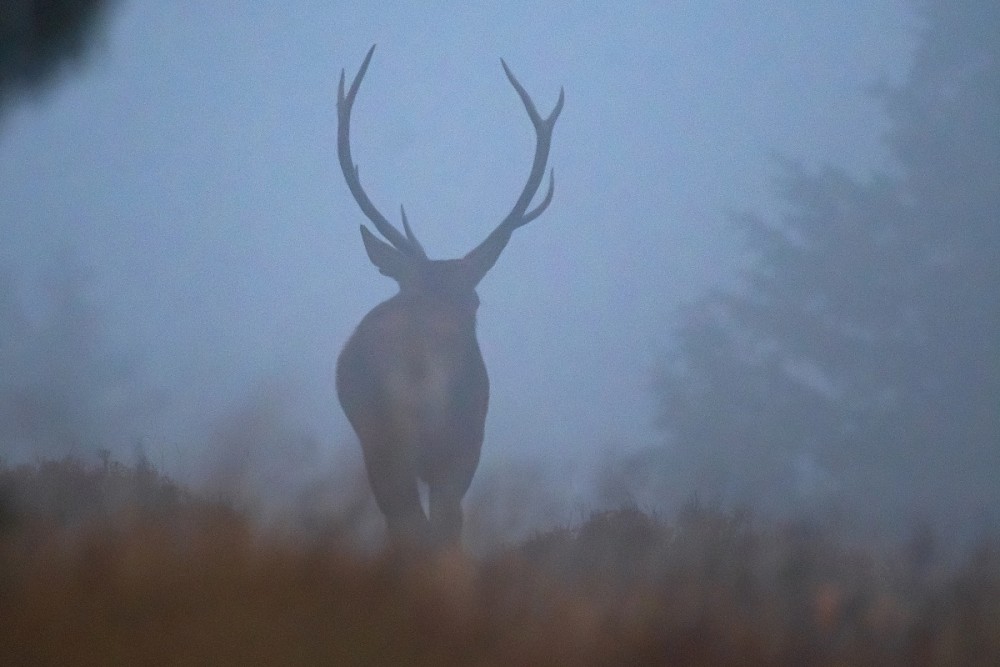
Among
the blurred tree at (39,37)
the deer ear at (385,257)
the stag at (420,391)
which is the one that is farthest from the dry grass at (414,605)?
the deer ear at (385,257)

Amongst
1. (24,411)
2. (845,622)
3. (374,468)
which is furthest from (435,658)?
→ (374,468)

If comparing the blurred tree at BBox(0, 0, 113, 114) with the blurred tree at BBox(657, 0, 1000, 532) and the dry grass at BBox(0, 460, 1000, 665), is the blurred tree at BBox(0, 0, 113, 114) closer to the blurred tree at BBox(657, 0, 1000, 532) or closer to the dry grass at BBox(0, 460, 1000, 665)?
the dry grass at BBox(0, 460, 1000, 665)

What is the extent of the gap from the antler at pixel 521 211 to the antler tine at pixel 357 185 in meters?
0.39

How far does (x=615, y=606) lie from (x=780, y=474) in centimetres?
1382

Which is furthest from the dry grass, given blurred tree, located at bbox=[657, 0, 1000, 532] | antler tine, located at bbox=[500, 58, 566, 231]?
blurred tree, located at bbox=[657, 0, 1000, 532]

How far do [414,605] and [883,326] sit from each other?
15.4 meters

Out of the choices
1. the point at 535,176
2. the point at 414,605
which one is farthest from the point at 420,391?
the point at 414,605

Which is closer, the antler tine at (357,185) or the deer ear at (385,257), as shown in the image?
the deer ear at (385,257)

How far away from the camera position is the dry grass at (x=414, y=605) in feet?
5.75

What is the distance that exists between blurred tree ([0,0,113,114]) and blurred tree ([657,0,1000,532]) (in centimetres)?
1069

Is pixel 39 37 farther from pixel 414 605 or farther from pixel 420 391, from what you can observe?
pixel 414 605

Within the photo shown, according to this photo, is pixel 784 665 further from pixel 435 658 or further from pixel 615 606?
pixel 435 658

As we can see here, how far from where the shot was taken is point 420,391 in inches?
189

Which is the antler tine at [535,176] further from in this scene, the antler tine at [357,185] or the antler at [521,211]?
the antler tine at [357,185]
